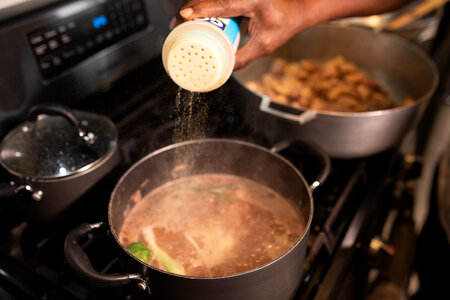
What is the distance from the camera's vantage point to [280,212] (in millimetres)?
870

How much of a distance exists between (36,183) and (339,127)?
686 mm

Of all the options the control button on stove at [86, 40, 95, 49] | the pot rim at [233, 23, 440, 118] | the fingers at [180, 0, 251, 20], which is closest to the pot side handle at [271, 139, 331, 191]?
the pot rim at [233, 23, 440, 118]

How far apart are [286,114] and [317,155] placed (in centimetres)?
15

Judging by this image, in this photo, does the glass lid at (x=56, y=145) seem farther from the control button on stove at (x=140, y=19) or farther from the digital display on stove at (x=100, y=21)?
the control button on stove at (x=140, y=19)

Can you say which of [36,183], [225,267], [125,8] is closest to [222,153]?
[225,267]

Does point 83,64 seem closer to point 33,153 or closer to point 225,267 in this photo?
point 33,153

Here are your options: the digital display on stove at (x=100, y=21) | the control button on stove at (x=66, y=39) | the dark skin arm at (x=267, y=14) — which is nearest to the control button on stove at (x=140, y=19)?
the digital display on stove at (x=100, y=21)

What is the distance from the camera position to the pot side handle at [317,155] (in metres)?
0.77

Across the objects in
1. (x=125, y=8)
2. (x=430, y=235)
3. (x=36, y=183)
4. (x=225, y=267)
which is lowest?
(x=430, y=235)

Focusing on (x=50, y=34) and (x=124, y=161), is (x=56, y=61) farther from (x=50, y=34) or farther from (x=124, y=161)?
(x=124, y=161)

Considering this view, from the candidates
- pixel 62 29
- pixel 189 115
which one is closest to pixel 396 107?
pixel 189 115

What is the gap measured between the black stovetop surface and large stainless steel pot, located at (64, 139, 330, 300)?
46 millimetres

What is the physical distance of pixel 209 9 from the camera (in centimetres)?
64

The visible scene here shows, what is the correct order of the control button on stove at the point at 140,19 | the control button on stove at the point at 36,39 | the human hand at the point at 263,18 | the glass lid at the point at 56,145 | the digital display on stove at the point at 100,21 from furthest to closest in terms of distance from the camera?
the control button on stove at the point at 140,19
the digital display on stove at the point at 100,21
the control button on stove at the point at 36,39
the glass lid at the point at 56,145
the human hand at the point at 263,18
